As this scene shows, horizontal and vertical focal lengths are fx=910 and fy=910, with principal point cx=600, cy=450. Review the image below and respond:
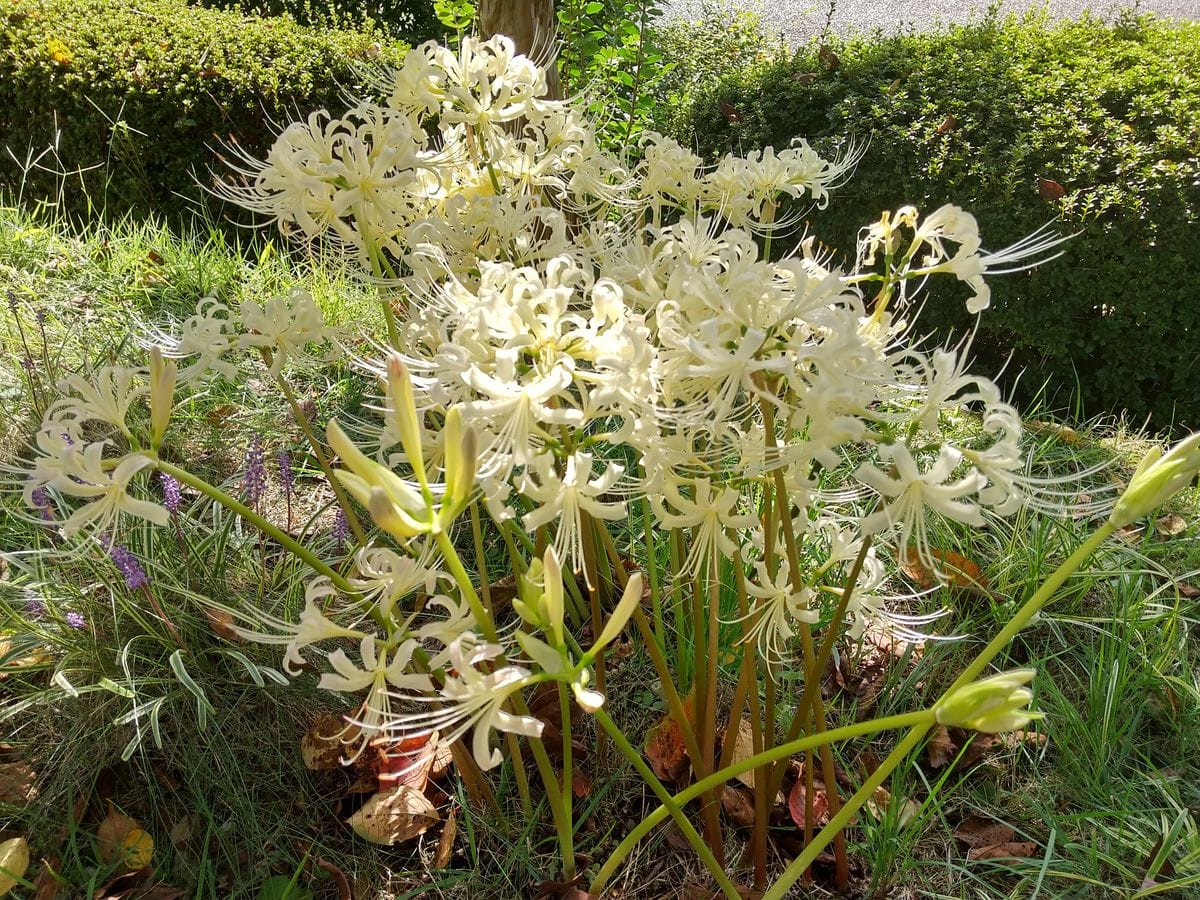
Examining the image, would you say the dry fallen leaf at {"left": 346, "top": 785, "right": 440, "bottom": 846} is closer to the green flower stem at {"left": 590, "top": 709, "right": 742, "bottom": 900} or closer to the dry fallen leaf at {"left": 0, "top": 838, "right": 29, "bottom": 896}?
the dry fallen leaf at {"left": 0, "top": 838, "right": 29, "bottom": 896}

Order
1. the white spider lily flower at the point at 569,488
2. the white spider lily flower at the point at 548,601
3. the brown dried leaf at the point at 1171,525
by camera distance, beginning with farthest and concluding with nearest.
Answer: the brown dried leaf at the point at 1171,525 → the white spider lily flower at the point at 569,488 → the white spider lily flower at the point at 548,601

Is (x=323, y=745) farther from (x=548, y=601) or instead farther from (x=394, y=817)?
(x=548, y=601)

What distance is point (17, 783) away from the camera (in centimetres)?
173

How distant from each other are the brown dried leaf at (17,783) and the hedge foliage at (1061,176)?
3012 mm

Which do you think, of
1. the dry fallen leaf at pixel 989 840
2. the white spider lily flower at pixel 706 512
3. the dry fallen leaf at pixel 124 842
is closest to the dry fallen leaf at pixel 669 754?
the dry fallen leaf at pixel 989 840

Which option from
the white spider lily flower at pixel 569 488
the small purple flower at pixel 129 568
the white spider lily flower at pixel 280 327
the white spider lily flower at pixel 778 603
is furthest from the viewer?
the small purple flower at pixel 129 568

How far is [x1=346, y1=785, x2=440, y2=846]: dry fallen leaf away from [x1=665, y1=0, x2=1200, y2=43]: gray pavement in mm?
9096

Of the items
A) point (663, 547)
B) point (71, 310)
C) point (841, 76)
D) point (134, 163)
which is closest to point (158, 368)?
point (663, 547)

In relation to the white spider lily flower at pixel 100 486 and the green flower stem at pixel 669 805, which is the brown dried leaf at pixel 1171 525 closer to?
the green flower stem at pixel 669 805

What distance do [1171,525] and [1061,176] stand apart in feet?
4.66

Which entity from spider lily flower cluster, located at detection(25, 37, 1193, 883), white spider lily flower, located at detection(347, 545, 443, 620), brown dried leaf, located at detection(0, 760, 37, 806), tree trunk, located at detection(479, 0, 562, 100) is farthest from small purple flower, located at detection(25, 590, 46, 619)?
tree trunk, located at detection(479, 0, 562, 100)

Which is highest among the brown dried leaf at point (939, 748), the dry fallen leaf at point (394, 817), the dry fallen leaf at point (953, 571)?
the dry fallen leaf at point (953, 571)

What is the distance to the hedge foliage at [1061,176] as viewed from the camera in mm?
3305

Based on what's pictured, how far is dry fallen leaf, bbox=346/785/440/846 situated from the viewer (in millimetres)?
1641
